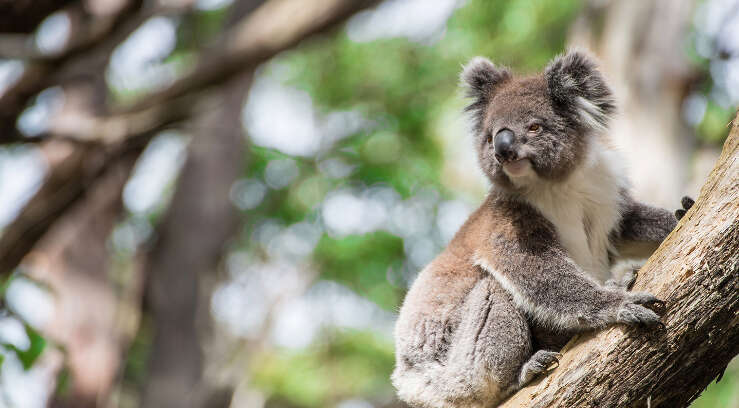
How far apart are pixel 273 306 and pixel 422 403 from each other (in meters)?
9.25

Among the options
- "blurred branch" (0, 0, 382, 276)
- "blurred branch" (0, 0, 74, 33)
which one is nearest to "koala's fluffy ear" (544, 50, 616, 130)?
"blurred branch" (0, 0, 382, 276)

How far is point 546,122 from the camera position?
3.53 m

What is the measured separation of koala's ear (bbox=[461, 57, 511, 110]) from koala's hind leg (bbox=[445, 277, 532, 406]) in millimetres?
1052

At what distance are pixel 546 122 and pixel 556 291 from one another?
838mm

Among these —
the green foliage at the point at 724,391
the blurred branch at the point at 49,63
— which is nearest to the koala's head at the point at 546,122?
the blurred branch at the point at 49,63

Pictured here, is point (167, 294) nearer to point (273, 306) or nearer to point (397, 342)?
point (273, 306)

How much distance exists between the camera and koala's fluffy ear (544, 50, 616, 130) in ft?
11.7

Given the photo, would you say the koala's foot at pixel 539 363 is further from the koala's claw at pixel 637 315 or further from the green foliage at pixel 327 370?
the green foliage at pixel 327 370

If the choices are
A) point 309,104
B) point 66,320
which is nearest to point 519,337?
point 66,320

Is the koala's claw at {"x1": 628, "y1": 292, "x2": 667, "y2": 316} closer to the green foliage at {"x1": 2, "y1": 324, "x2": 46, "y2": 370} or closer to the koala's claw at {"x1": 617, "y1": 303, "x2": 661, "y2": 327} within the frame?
the koala's claw at {"x1": 617, "y1": 303, "x2": 661, "y2": 327}

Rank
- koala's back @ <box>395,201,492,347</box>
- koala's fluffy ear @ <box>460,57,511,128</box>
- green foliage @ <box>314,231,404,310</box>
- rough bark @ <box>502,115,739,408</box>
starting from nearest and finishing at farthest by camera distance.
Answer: rough bark @ <box>502,115,739,408</box> < koala's back @ <box>395,201,492,347</box> < koala's fluffy ear @ <box>460,57,511,128</box> < green foliage @ <box>314,231,404,310</box>

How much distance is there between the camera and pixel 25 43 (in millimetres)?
5246

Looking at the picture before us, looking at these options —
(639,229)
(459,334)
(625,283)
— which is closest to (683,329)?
(625,283)

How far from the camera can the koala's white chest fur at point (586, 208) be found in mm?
3570
